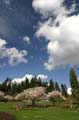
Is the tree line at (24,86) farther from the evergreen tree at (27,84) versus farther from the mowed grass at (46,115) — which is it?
the mowed grass at (46,115)

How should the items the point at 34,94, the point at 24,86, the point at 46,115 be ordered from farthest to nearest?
the point at 24,86
the point at 34,94
the point at 46,115

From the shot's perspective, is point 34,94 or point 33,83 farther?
point 33,83

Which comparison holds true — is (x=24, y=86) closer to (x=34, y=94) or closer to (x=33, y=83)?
(x=33, y=83)

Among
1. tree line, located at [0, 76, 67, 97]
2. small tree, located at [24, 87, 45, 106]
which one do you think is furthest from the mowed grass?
tree line, located at [0, 76, 67, 97]

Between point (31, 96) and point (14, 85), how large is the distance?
79.1 meters

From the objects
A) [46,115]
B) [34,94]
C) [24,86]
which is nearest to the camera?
[46,115]

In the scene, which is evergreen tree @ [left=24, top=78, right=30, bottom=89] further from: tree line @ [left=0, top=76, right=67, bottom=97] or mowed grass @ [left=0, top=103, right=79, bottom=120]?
mowed grass @ [left=0, top=103, right=79, bottom=120]

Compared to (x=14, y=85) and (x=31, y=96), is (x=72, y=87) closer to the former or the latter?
(x=31, y=96)

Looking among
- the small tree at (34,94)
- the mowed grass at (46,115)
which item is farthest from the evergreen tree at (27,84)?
the mowed grass at (46,115)

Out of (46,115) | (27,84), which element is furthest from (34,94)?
(27,84)

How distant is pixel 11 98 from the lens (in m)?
116

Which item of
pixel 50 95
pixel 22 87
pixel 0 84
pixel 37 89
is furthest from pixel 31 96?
pixel 0 84

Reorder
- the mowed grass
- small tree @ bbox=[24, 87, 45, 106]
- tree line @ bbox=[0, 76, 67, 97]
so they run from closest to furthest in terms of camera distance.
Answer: the mowed grass
small tree @ bbox=[24, 87, 45, 106]
tree line @ bbox=[0, 76, 67, 97]

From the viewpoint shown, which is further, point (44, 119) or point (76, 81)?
point (76, 81)
